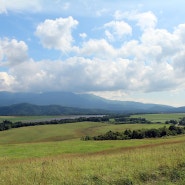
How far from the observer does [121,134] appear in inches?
3610

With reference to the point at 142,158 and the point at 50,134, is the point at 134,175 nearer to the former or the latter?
→ the point at 142,158

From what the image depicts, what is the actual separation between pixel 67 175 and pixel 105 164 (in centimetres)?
409

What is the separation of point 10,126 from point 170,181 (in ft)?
468

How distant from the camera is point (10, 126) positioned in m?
148

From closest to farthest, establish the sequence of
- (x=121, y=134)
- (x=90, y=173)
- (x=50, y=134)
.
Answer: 1. (x=90, y=173)
2. (x=121, y=134)
3. (x=50, y=134)

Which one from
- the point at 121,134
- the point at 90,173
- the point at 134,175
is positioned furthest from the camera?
the point at 121,134

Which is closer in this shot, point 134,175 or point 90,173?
point 134,175

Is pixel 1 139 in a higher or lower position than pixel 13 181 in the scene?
lower


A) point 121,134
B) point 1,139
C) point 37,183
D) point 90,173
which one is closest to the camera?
point 37,183

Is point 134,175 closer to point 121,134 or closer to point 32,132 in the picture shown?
point 121,134

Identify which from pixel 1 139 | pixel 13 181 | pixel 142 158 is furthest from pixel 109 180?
pixel 1 139

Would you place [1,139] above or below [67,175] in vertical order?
below

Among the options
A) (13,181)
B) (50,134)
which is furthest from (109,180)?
(50,134)

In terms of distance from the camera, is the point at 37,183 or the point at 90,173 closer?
the point at 37,183
